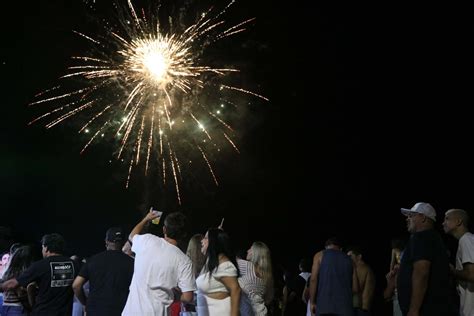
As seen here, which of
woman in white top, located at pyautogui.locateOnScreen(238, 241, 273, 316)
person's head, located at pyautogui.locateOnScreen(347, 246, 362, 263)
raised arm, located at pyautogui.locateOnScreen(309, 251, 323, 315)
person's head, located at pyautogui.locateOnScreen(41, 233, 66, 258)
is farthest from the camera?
person's head, located at pyautogui.locateOnScreen(347, 246, 362, 263)

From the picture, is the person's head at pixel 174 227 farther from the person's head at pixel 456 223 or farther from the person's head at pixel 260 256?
the person's head at pixel 456 223

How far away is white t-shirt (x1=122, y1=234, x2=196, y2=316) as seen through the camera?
7.29m

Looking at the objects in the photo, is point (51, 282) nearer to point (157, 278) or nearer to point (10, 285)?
point (10, 285)

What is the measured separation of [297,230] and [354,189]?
2.73m

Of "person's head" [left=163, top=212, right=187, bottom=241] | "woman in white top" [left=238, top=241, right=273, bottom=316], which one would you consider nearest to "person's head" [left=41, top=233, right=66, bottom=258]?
"person's head" [left=163, top=212, right=187, bottom=241]

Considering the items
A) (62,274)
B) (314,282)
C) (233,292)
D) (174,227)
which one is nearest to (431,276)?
(233,292)

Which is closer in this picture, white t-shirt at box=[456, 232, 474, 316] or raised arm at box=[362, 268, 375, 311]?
white t-shirt at box=[456, 232, 474, 316]

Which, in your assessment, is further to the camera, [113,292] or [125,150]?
[125,150]

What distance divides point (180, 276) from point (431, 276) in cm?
250

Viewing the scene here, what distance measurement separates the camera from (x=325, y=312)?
32.7ft

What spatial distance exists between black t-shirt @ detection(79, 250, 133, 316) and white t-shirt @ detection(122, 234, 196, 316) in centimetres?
57

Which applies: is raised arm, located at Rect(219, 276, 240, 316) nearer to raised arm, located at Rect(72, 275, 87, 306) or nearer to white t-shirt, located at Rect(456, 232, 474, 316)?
raised arm, located at Rect(72, 275, 87, 306)

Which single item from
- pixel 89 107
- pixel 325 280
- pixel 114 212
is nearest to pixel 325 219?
pixel 114 212

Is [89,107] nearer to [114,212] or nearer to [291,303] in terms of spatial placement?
[114,212]
